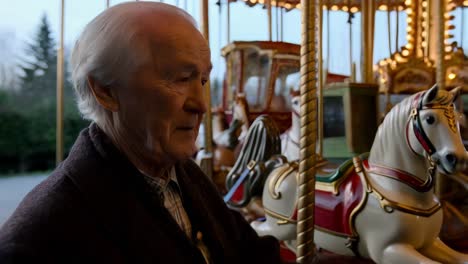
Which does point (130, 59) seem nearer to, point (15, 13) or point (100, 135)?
point (100, 135)

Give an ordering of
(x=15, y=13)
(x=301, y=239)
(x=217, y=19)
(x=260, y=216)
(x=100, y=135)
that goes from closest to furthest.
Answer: (x=100, y=135)
(x=301, y=239)
(x=15, y=13)
(x=260, y=216)
(x=217, y=19)

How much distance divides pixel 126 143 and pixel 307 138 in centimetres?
47

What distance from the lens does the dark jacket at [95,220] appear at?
1.79 feet

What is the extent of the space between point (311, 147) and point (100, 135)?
0.51m

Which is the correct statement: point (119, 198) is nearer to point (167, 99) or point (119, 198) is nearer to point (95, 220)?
point (95, 220)

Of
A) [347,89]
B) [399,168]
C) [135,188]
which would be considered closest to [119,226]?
[135,188]

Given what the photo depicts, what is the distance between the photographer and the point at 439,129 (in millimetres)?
1337

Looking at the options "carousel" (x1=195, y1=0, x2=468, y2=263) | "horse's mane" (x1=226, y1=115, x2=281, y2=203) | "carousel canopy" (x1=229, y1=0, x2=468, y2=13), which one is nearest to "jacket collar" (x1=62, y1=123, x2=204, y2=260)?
"carousel" (x1=195, y1=0, x2=468, y2=263)

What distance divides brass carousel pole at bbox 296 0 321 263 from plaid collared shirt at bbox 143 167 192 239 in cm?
33

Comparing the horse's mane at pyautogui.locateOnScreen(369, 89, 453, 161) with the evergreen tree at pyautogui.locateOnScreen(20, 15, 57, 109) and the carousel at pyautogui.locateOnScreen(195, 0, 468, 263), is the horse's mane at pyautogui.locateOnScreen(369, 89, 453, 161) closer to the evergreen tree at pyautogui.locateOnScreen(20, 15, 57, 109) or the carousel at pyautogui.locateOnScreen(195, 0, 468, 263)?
the carousel at pyautogui.locateOnScreen(195, 0, 468, 263)

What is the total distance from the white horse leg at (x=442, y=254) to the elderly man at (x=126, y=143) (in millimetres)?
1113

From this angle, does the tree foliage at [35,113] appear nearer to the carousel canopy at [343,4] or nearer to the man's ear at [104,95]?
the man's ear at [104,95]

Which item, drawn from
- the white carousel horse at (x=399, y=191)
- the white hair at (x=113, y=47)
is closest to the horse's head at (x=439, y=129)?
the white carousel horse at (x=399, y=191)

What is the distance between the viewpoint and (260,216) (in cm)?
231
